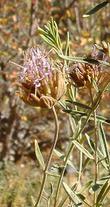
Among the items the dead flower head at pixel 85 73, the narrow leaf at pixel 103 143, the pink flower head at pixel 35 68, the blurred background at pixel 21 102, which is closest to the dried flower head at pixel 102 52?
the dead flower head at pixel 85 73

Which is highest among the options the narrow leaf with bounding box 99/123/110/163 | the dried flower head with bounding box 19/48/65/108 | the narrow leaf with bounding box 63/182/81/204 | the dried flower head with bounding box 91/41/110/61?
the dried flower head with bounding box 91/41/110/61

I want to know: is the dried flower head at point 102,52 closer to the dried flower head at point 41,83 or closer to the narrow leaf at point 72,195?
the dried flower head at point 41,83

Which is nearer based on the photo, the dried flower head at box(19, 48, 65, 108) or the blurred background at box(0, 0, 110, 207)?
the dried flower head at box(19, 48, 65, 108)

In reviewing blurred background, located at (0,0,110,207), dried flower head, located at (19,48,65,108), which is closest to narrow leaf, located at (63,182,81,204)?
dried flower head, located at (19,48,65,108)

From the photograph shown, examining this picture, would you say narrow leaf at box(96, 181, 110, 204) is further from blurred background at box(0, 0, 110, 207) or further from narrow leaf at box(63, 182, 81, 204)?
blurred background at box(0, 0, 110, 207)

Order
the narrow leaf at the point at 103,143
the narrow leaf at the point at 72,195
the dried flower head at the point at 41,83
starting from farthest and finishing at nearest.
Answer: the narrow leaf at the point at 103,143 < the narrow leaf at the point at 72,195 < the dried flower head at the point at 41,83

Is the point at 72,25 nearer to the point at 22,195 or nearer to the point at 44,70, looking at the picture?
the point at 22,195

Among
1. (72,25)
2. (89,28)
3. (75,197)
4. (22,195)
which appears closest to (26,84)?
(75,197)
